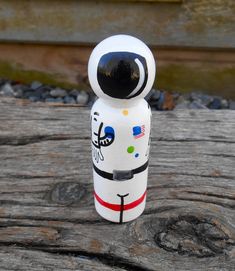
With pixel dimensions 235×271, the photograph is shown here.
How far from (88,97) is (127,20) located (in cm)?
43

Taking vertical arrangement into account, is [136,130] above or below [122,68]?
below

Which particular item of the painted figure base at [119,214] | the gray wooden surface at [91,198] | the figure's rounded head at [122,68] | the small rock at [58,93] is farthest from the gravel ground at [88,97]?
the figure's rounded head at [122,68]

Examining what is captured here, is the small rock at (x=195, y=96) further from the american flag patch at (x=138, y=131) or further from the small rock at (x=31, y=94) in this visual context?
the american flag patch at (x=138, y=131)

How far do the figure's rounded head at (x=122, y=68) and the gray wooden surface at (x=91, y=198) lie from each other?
0.28 meters

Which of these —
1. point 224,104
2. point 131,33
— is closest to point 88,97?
point 131,33

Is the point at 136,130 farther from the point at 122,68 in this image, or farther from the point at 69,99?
the point at 69,99

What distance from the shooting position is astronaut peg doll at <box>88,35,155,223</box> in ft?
2.37

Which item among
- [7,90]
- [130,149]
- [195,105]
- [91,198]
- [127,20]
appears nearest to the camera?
[130,149]

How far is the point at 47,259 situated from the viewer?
0.83 meters

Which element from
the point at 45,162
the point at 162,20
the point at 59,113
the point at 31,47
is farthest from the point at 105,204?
the point at 31,47

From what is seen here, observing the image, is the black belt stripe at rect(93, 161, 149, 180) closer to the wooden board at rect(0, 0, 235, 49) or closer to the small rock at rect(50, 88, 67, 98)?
the wooden board at rect(0, 0, 235, 49)

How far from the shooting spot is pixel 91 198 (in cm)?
96

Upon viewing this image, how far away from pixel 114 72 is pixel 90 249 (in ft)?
1.12

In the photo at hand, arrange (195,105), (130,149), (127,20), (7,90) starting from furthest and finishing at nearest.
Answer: (7,90) → (195,105) → (127,20) → (130,149)
